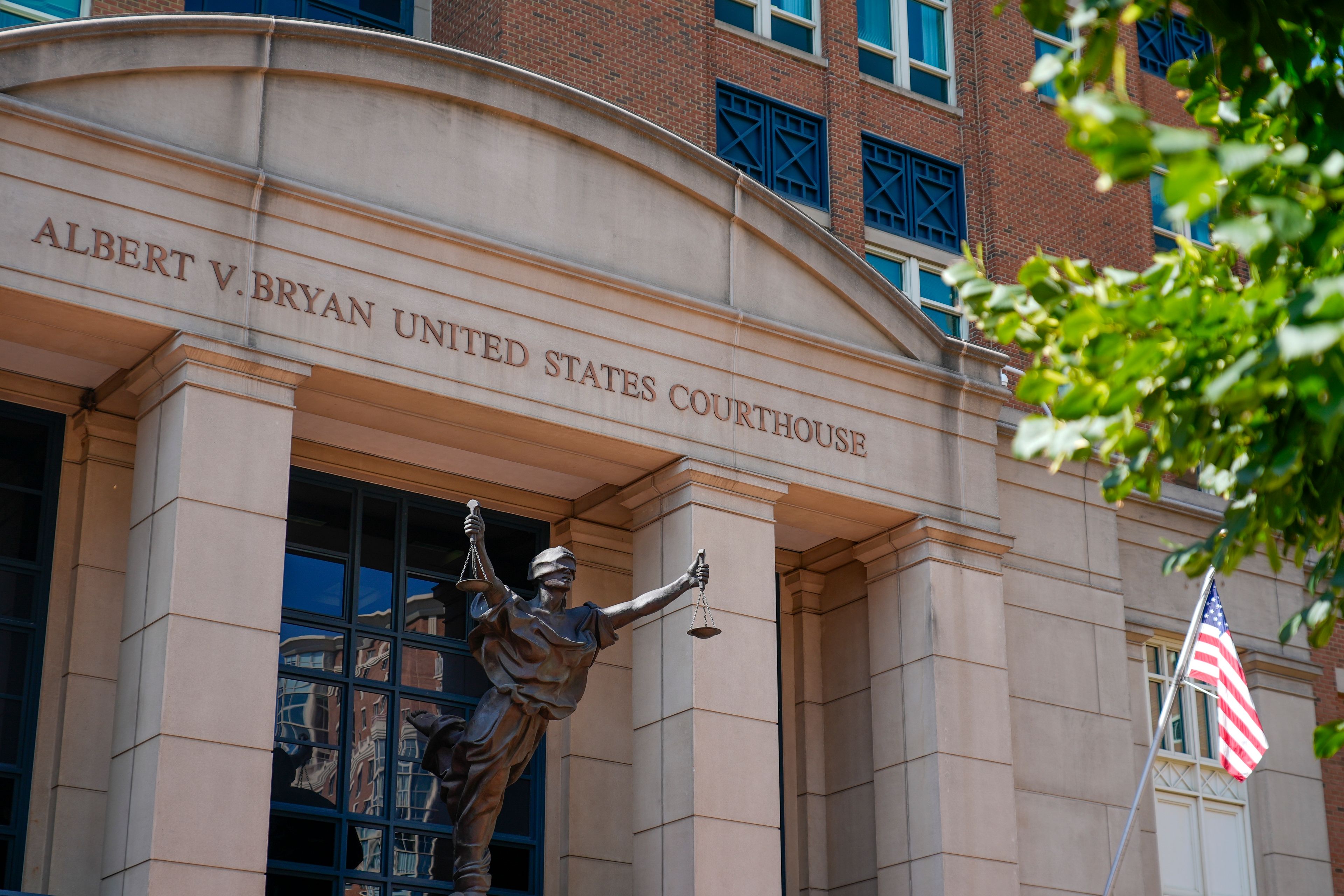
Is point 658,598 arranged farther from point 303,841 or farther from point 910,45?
point 910,45

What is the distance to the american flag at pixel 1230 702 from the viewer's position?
667 inches

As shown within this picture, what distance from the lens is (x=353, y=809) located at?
53.4 ft

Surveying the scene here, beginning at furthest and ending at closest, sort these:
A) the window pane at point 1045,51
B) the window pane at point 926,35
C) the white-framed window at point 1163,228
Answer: the white-framed window at point 1163,228 < the window pane at point 1045,51 < the window pane at point 926,35

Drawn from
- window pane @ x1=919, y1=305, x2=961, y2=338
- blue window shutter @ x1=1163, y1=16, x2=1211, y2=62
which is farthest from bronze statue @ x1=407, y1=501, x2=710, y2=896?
blue window shutter @ x1=1163, y1=16, x2=1211, y2=62

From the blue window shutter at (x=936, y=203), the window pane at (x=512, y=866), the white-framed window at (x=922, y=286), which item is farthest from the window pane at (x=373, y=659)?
the blue window shutter at (x=936, y=203)

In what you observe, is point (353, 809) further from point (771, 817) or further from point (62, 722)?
point (771, 817)

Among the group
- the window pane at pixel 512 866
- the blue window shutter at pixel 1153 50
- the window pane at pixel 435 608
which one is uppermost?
the blue window shutter at pixel 1153 50

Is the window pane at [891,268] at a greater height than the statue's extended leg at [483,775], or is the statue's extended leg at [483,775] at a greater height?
the window pane at [891,268]

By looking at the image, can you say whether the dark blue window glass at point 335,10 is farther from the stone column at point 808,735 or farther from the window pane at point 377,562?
the stone column at point 808,735

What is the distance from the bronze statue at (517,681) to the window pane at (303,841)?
1366mm

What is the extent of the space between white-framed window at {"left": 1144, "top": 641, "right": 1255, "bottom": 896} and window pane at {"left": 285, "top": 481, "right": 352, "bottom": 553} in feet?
34.1

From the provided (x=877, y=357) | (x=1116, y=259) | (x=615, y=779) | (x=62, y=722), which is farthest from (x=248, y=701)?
(x=1116, y=259)

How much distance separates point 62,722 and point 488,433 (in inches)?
180

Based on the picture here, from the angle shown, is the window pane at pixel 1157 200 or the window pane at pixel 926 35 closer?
the window pane at pixel 926 35
